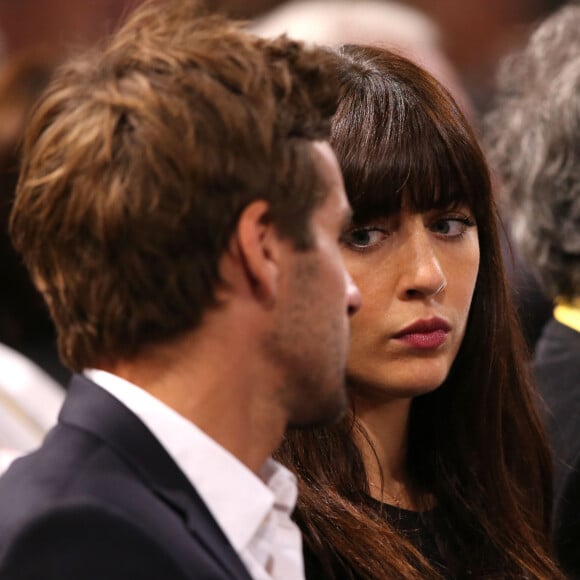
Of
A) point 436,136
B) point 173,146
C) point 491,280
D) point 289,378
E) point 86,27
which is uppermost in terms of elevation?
point 173,146

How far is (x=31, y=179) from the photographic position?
1.32m

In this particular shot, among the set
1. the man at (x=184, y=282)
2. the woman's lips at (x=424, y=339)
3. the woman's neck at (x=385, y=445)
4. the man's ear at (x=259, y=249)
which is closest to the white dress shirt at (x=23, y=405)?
the woman's neck at (x=385, y=445)

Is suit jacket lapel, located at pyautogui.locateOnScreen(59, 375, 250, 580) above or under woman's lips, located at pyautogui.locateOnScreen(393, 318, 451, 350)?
above

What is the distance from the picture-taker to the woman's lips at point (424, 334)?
173cm

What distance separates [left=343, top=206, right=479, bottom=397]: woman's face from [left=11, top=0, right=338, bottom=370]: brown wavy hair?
15.3 inches

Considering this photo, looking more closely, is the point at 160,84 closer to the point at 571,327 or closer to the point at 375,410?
the point at 375,410

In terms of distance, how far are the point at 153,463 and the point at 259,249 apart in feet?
0.82

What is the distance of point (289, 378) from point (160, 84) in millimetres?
351

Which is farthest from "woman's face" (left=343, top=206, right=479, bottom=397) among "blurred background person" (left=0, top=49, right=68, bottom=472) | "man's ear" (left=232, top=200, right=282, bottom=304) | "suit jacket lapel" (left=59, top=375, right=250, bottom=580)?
"blurred background person" (left=0, top=49, right=68, bottom=472)

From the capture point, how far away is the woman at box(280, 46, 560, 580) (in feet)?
5.59

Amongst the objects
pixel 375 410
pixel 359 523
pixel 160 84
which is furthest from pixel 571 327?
pixel 160 84

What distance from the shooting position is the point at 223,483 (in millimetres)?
1284

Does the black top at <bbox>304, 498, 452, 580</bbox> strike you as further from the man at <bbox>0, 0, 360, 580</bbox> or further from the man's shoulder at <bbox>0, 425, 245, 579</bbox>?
the man's shoulder at <bbox>0, 425, 245, 579</bbox>

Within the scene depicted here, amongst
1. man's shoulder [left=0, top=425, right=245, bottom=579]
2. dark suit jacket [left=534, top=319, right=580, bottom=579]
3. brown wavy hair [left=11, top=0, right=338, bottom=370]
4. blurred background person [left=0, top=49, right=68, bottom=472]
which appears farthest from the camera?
blurred background person [left=0, top=49, right=68, bottom=472]
